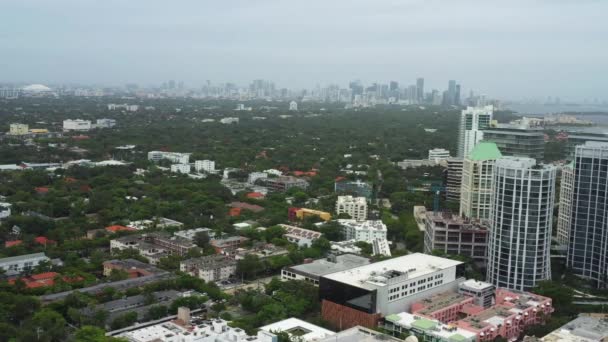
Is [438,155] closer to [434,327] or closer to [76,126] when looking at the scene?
[434,327]

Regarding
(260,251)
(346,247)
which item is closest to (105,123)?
(260,251)

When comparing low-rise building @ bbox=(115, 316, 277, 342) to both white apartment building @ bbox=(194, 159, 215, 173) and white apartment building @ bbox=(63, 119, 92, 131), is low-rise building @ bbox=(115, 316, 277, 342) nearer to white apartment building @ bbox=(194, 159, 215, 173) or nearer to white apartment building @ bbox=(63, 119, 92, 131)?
white apartment building @ bbox=(194, 159, 215, 173)

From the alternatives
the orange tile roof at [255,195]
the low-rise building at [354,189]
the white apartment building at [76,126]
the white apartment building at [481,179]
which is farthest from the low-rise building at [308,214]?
the white apartment building at [76,126]

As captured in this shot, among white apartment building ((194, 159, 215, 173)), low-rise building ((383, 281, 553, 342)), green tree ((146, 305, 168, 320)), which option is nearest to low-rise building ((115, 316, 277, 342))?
green tree ((146, 305, 168, 320))

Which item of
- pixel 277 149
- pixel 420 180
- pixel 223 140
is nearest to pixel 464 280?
pixel 420 180

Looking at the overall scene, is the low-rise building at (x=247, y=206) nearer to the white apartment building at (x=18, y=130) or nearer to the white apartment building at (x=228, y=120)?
the white apartment building at (x=18, y=130)

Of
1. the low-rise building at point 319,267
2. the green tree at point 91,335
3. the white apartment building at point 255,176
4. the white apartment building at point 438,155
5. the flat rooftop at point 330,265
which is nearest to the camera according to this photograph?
the green tree at point 91,335
